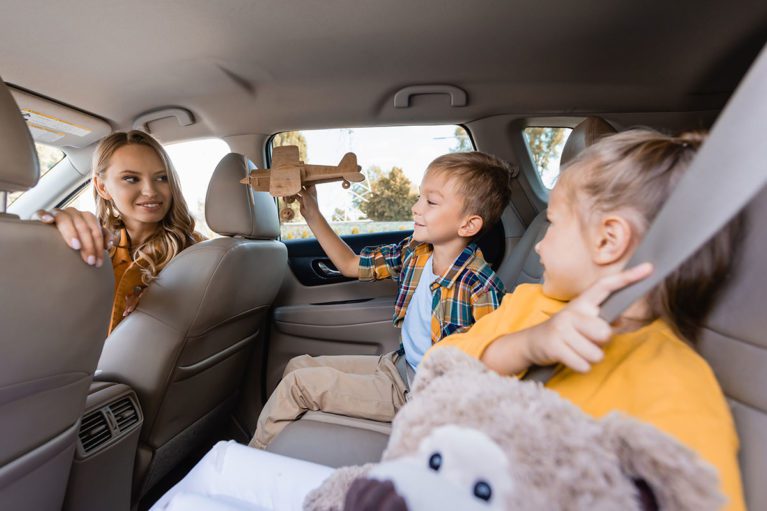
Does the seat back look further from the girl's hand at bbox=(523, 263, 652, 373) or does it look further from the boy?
the boy

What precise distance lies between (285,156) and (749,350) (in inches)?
52.7

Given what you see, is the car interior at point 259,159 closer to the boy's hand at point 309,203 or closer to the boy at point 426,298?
the boy at point 426,298

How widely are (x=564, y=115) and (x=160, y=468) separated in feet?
7.53

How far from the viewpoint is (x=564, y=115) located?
2197 mm

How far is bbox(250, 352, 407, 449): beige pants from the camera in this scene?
4.22 feet

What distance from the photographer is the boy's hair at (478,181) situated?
1415 mm

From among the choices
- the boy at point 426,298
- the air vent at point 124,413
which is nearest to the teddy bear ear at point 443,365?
the boy at point 426,298

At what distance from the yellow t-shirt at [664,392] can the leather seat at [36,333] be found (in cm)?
81

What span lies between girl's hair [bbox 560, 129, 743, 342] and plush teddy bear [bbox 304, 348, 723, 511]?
1.05 ft

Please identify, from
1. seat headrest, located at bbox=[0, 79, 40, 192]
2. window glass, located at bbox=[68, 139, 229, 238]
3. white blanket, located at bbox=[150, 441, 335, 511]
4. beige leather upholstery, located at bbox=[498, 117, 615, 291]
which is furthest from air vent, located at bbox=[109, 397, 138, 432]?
beige leather upholstery, located at bbox=[498, 117, 615, 291]

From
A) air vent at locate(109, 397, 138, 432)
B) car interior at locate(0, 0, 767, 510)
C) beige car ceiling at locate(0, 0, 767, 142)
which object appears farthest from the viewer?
beige car ceiling at locate(0, 0, 767, 142)

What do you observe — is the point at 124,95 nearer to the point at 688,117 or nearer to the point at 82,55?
the point at 82,55

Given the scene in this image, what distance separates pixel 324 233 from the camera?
1.68m

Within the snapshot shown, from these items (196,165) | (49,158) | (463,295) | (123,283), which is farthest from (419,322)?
(49,158)
